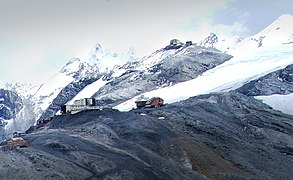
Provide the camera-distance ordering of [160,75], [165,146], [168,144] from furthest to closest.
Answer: [160,75]
[168,144]
[165,146]

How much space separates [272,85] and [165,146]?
62867 millimetres

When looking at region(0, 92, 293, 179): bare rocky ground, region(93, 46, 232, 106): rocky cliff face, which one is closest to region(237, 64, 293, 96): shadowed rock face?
region(0, 92, 293, 179): bare rocky ground

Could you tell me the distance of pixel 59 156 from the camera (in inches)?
1876

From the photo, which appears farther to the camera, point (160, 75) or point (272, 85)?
point (160, 75)

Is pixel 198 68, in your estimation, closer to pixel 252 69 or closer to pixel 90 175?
pixel 252 69

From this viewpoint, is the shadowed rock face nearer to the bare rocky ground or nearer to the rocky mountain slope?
the rocky mountain slope

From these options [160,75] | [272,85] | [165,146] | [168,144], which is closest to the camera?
[165,146]

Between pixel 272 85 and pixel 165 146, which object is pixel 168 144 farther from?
pixel 272 85

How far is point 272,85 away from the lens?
4510 inches

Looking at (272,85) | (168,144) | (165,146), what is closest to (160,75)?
(272,85)

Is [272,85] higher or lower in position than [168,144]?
higher

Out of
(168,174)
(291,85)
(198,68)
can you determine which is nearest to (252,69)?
(198,68)

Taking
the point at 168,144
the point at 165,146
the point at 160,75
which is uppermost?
the point at 160,75

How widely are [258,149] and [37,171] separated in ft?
107
